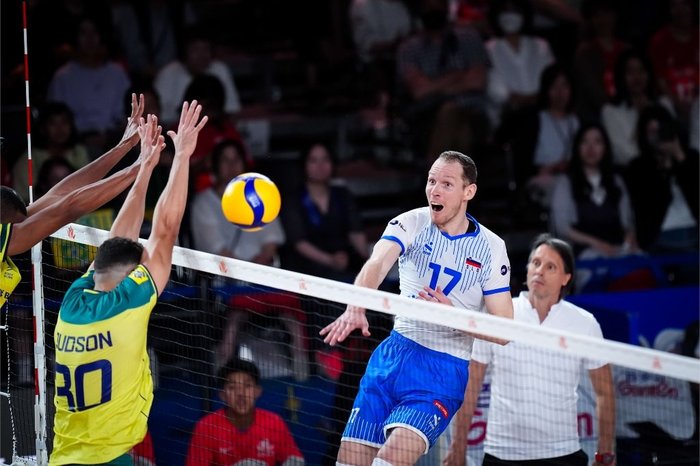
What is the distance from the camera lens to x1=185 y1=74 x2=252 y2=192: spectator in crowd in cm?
1284

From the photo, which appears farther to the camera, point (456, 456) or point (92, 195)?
point (456, 456)

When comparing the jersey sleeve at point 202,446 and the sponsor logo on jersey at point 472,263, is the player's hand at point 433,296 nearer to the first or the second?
the sponsor logo on jersey at point 472,263

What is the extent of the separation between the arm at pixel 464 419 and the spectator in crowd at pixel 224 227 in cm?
409

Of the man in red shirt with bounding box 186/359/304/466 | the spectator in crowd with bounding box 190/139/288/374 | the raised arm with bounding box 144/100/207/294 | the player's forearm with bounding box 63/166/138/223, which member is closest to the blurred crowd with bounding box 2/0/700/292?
the spectator in crowd with bounding box 190/139/288/374

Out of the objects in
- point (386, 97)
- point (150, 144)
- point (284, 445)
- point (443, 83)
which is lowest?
point (284, 445)

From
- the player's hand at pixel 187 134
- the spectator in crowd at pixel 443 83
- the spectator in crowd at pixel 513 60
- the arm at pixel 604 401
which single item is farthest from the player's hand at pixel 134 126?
the spectator in crowd at pixel 513 60

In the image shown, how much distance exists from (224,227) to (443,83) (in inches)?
146

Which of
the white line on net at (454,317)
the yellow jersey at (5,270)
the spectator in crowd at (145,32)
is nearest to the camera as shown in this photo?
the white line on net at (454,317)

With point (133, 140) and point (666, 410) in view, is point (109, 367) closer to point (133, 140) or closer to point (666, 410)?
point (133, 140)

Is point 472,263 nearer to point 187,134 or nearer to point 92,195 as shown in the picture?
point 187,134

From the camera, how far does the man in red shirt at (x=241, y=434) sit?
8.80 meters

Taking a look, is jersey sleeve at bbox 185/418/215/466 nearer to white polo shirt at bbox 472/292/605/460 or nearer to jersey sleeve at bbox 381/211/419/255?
white polo shirt at bbox 472/292/605/460

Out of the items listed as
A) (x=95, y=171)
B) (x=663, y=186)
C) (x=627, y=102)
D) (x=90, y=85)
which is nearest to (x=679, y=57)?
(x=627, y=102)

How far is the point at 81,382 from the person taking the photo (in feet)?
20.8
